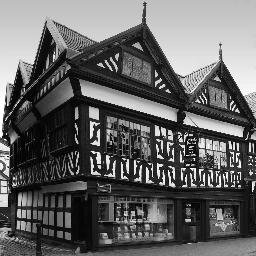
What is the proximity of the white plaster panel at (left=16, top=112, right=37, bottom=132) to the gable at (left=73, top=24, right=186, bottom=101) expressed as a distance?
5071 millimetres

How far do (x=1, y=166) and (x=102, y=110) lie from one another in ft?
59.0

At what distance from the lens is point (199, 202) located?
17422 millimetres

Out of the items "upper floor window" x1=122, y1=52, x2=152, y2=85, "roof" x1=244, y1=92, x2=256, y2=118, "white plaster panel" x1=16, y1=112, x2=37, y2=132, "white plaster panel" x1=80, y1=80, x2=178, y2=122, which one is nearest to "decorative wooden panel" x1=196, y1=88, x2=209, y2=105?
"white plaster panel" x1=80, y1=80, x2=178, y2=122

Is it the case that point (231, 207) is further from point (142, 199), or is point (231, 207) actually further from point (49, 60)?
point (49, 60)

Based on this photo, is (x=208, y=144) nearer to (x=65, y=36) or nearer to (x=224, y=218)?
(x=224, y=218)

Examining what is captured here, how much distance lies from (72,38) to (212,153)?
27.9ft

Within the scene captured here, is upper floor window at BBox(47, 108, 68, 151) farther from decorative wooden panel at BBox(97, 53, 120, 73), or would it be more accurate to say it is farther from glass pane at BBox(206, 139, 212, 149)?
glass pane at BBox(206, 139, 212, 149)

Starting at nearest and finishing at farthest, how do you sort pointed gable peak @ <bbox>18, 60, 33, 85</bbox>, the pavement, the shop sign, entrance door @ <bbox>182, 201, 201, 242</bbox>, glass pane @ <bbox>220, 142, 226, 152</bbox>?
the pavement < the shop sign < entrance door @ <bbox>182, 201, 201, 242</bbox> < pointed gable peak @ <bbox>18, 60, 33, 85</bbox> < glass pane @ <bbox>220, 142, 226, 152</bbox>

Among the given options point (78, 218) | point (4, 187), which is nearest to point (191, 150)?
point (78, 218)

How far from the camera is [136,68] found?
50.6 feet

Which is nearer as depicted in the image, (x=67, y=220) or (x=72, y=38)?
(x=67, y=220)

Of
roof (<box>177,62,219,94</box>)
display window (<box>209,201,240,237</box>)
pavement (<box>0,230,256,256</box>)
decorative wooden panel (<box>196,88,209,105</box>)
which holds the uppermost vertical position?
roof (<box>177,62,219,94</box>)

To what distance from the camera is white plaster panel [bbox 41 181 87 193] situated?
13116mm

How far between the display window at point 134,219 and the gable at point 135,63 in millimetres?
4523
